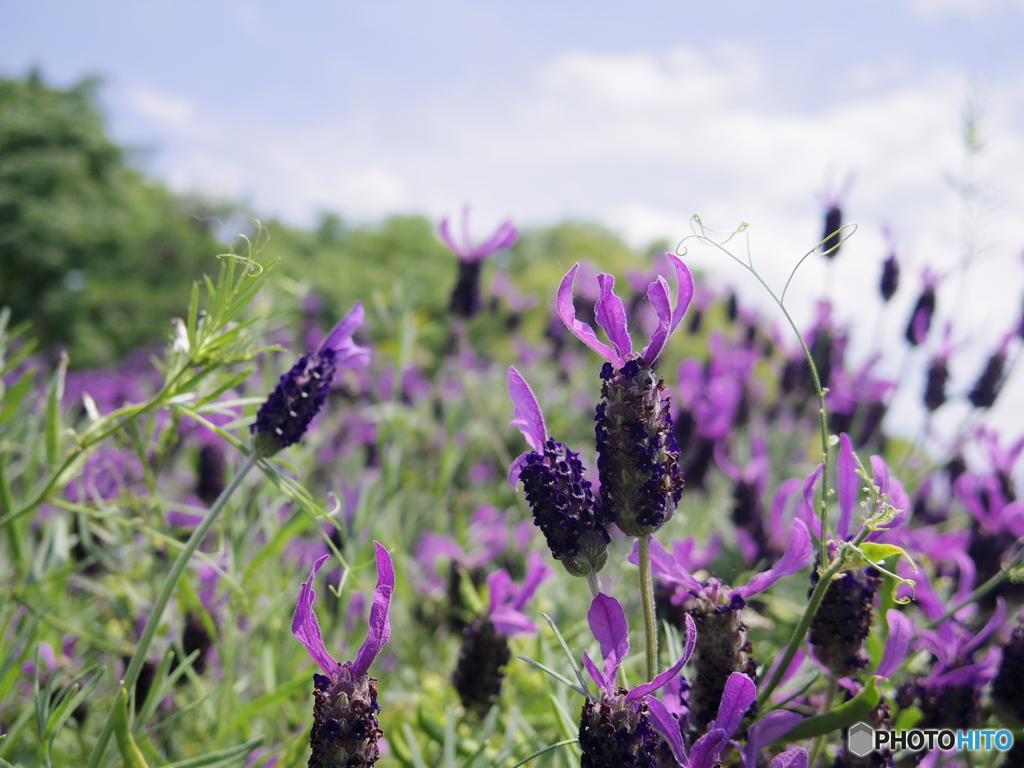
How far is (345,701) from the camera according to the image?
2.09 feet

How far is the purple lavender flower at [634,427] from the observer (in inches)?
27.7

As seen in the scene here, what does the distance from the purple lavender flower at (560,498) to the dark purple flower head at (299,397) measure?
0.31m

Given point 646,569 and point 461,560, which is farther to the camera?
point 461,560

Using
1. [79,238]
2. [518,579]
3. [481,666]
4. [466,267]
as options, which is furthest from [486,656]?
[79,238]

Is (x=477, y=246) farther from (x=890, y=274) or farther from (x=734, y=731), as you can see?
(x=734, y=731)

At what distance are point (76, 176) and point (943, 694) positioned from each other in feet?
45.9

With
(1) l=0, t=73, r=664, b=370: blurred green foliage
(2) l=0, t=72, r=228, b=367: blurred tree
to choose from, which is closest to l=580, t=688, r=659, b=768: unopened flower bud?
(1) l=0, t=73, r=664, b=370: blurred green foliage

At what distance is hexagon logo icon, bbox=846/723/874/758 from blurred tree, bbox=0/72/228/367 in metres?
11.4

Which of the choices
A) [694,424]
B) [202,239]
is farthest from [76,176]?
[694,424]

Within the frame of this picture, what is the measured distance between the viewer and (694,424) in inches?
104

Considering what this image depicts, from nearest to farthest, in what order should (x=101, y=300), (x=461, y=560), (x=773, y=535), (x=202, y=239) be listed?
(x=773, y=535) < (x=461, y=560) < (x=101, y=300) < (x=202, y=239)

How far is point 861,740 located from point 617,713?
15.3 inches

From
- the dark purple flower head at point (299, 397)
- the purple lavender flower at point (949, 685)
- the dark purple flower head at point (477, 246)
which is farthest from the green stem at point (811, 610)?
the dark purple flower head at point (477, 246)

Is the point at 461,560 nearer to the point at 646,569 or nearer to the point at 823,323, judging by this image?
the point at 646,569
